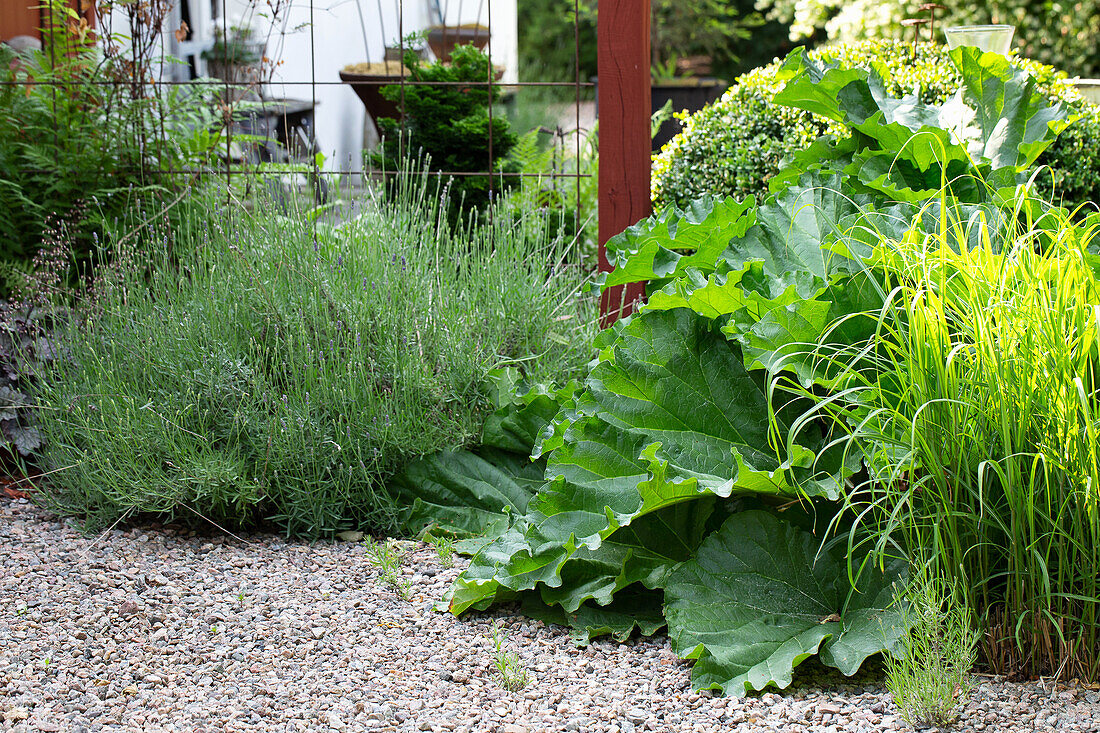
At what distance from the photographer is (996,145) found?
9.09ft

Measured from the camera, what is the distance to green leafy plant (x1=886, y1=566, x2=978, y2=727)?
1747mm

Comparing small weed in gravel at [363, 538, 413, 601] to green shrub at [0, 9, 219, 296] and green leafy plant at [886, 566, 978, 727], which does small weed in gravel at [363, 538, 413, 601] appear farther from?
green shrub at [0, 9, 219, 296]

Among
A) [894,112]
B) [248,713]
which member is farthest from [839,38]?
[248,713]

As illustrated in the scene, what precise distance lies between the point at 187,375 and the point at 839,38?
1039 cm

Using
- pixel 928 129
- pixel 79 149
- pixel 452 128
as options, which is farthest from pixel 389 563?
pixel 452 128

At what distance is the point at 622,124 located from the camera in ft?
12.4

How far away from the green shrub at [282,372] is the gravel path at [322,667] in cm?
22

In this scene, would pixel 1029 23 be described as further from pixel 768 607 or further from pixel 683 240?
pixel 768 607

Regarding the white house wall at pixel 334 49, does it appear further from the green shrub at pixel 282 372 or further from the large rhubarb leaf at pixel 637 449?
the large rhubarb leaf at pixel 637 449

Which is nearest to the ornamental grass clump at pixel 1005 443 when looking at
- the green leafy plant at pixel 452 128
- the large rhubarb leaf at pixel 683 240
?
the large rhubarb leaf at pixel 683 240

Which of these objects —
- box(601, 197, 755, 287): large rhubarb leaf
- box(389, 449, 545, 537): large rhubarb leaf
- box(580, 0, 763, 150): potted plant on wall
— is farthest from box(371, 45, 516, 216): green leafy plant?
box(580, 0, 763, 150): potted plant on wall

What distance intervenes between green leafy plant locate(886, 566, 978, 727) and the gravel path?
0.04m

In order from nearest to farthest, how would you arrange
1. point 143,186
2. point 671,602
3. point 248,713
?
point 248,713
point 671,602
point 143,186

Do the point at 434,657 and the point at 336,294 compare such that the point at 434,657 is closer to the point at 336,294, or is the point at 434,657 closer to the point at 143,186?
the point at 336,294
